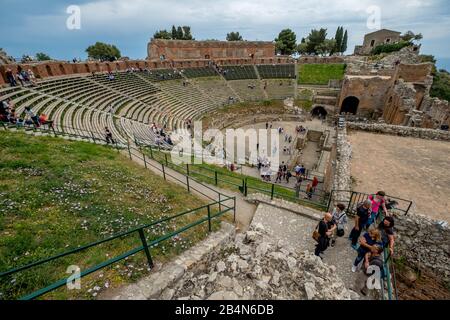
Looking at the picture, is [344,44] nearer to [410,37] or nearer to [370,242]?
[410,37]

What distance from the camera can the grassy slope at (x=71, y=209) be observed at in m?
3.76

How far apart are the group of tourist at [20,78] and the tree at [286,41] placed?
5627 cm

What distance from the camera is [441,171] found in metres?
9.16

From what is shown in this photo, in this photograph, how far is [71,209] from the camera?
535 centimetres

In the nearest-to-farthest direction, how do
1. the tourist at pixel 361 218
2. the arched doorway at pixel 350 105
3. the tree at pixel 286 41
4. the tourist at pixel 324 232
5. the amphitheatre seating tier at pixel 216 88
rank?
the tourist at pixel 324 232 < the tourist at pixel 361 218 < the arched doorway at pixel 350 105 < the amphitheatre seating tier at pixel 216 88 < the tree at pixel 286 41

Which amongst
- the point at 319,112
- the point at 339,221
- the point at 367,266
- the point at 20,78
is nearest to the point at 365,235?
the point at 367,266

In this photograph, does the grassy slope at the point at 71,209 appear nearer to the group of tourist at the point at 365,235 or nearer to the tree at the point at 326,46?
the group of tourist at the point at 365,235

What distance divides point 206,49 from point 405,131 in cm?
4123

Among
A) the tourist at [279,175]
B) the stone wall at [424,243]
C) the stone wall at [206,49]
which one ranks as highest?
the stone wall at [206,49]

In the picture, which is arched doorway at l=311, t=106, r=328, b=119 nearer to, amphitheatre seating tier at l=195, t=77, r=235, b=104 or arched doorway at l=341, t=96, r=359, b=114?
arched doorway at l=341, t=96, r=359, b=114

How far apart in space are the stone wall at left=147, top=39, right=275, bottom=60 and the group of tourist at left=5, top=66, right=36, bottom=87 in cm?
2748

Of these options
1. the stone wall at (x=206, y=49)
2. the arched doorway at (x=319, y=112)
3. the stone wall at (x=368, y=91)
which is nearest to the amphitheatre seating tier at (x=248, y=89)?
the arched doorway at (x=319, y=112)
